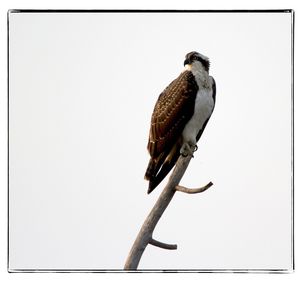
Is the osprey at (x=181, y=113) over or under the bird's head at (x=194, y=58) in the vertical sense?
under

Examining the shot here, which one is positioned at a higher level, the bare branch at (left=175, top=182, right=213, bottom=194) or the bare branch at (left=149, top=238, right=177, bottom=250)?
the bare branch at (left=175, top=182, right=213, bottom=194)

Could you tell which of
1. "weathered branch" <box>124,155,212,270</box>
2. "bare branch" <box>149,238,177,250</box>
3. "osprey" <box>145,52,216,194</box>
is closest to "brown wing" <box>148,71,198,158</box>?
"osprey" <box>145,52,216,194</box>

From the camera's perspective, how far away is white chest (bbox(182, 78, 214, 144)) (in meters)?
2.56

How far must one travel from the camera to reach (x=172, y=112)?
8.41 ft

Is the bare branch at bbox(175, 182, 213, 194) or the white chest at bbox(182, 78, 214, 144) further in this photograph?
the white chest at bbox(182, 78, 214, 144)

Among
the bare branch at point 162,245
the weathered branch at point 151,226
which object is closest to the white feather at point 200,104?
the weathered branch at point 151,226

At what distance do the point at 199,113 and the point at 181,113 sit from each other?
88mm

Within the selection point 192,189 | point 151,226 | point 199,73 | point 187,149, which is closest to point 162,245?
point 151,226

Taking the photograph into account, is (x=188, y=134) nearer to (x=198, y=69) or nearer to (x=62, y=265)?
(x=198, y=69)

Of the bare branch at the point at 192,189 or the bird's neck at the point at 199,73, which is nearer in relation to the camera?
the bare branch at the point at 192,189

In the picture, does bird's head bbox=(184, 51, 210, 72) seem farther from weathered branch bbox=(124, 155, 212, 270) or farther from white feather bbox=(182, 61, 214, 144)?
weathered branch bbox=(124, 155, 212, 270)

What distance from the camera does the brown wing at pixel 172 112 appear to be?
2543 millimetres

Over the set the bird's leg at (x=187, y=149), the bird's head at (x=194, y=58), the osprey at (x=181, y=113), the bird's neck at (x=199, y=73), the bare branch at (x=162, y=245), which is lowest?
the bare branch at (x=162, y=245)

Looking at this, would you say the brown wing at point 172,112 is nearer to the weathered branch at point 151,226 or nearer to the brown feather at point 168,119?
the brown feather at point 168,119
